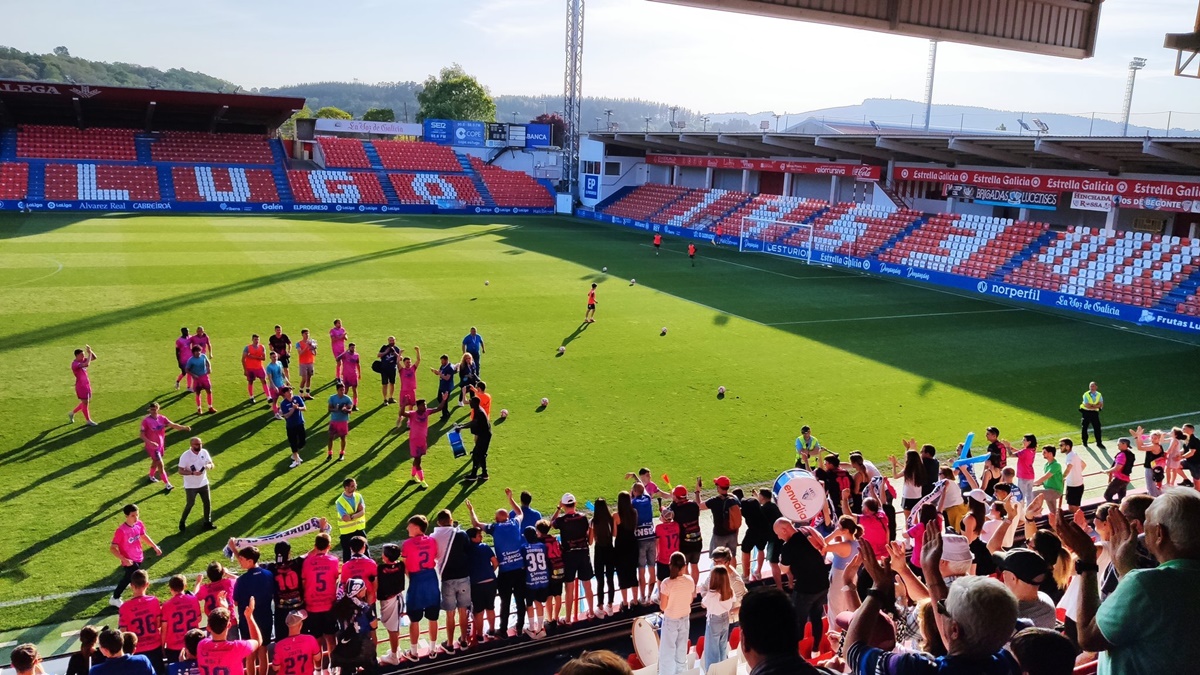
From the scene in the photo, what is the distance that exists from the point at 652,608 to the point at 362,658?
3330 millimetres

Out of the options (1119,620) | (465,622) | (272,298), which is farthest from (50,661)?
(272,298)

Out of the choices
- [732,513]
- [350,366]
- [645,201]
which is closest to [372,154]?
[645,201]

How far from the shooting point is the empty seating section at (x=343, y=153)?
66000 mm

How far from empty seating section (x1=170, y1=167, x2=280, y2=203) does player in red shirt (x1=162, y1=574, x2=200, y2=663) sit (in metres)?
54.5

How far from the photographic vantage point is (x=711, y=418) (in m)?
16.5

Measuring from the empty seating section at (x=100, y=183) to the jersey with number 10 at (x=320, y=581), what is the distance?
5462cm

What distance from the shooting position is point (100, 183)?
53.8m

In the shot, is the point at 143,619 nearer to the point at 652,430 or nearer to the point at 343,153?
the point at 652,430

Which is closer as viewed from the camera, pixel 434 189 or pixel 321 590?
pixel 321 590

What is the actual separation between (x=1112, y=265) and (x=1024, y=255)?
3.86m

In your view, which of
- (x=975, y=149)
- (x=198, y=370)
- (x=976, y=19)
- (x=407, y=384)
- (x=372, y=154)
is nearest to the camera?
(x=976, y=19)

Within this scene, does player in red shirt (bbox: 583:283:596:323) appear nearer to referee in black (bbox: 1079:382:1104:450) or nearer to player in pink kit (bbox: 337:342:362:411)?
player in pink kit (bbox: 337:342:362:411)

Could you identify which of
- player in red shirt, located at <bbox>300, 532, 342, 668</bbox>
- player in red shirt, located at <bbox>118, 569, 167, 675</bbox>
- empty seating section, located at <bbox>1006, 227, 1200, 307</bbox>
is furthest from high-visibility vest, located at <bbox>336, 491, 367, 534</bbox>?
empty seating section, located at <bbox>1006, 227, 1200, 307</bbox>

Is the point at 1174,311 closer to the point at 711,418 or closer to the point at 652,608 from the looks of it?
the point at 711,418
